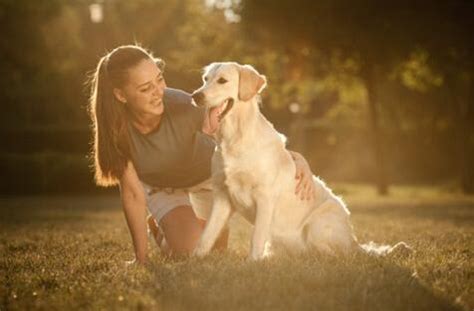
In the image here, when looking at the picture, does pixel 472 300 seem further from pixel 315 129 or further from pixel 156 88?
pixel 315 129

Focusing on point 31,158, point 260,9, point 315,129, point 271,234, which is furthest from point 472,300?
point 315,129

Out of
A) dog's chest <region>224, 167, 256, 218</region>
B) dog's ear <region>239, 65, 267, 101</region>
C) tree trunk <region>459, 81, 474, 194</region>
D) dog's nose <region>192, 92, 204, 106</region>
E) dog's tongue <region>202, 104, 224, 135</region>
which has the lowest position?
tree trunk <region>459, 81, 474, 194</region>

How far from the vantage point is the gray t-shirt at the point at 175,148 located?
20.6ft

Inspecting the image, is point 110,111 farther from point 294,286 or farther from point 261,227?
point 294,286

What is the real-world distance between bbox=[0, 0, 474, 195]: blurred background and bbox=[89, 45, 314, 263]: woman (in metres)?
9.68

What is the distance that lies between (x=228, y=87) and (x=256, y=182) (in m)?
0.77

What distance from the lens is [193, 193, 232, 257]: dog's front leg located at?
18.7 ft

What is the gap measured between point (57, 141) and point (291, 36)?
7.38 meters

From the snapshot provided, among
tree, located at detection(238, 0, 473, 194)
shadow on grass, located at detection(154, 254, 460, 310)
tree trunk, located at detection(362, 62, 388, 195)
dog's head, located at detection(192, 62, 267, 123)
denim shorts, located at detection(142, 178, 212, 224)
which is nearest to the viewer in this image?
shadow on grass, located at detection(154, 254, 460, 310)

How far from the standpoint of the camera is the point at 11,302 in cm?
415

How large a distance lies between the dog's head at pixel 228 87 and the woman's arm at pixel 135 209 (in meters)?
1.04

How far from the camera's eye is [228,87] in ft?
17.7

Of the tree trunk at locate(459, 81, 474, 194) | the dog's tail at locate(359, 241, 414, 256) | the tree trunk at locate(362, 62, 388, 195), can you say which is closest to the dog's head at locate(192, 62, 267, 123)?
the dog's tail at locate(359, 241, 414, 256)

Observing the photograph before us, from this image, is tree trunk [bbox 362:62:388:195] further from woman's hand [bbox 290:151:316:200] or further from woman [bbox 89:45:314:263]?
woman's hand [bbox 290:151:316:200]
